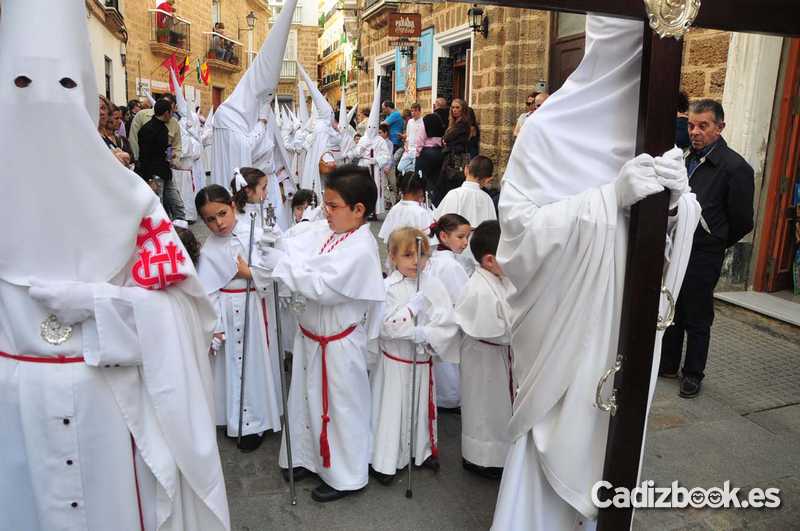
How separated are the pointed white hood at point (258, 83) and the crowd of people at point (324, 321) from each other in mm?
2498

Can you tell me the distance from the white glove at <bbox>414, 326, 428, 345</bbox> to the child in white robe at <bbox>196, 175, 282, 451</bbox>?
102 cm

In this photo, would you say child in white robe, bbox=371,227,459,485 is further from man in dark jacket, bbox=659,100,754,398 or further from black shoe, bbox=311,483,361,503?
man in dark jacket, bbox=659,100,754,398

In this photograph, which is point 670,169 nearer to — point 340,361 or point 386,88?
point 340,361

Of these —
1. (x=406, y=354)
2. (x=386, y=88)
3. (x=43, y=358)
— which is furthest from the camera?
(x=386, y=88)

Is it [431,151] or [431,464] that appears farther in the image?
[431,151]

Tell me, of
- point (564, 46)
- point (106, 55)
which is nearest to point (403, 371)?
point (564, 46)

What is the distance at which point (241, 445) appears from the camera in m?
3.86

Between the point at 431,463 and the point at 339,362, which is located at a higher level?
the point at 339,362

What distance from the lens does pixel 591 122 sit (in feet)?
7.68

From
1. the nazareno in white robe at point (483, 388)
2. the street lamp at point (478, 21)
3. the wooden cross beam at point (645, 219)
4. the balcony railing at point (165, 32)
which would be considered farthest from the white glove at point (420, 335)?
the balcony railing at point (165, 32)

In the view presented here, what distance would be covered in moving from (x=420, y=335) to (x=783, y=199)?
4805 mm

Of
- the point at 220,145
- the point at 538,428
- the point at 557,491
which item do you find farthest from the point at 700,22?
the point at 220,145

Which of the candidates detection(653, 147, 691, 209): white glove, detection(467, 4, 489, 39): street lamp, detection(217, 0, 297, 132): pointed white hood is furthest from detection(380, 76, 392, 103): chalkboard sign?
detection(653, 147, 691, 209): white glove

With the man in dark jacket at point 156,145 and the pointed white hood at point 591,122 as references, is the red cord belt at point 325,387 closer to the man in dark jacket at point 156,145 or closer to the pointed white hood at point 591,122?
the pointed white hood at point 591,122
